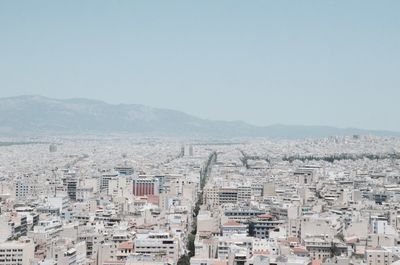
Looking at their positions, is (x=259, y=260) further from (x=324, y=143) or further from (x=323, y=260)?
(x=324, y=143)

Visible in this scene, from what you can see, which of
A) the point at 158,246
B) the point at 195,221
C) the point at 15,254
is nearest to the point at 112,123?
the point at 195,221

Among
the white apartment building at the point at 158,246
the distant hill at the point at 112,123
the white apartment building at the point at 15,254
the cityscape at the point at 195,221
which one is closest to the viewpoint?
the white apartment building at the point at 15,254

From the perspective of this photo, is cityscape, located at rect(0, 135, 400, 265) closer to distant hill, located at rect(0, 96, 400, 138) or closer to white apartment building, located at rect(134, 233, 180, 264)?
white apartment building, located at rect(134, 233, 180, 264)

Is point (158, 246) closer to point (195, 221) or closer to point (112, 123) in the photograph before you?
point (195, 221)

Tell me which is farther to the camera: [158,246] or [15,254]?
[158,246]

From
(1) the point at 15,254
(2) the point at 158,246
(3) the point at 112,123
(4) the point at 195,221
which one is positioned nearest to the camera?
(1) the point at 15,254

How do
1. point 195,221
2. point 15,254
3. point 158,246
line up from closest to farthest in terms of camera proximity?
point 15,254 → point 158,246 → point 195,221

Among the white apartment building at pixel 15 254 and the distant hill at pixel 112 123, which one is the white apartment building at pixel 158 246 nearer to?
the white apartment building at pixel 15 254

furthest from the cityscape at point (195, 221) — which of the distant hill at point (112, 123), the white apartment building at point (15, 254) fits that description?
the distant hill at point (112, 123)

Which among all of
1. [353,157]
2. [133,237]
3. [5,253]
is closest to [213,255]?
[133,237]
